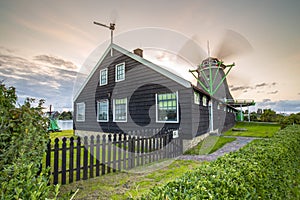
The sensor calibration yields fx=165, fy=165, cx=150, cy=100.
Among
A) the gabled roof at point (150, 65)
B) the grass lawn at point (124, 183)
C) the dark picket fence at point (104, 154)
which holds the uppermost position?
the gabled roof at point (150, 65)

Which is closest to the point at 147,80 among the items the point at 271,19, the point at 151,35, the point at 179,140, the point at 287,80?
the point at 151,35

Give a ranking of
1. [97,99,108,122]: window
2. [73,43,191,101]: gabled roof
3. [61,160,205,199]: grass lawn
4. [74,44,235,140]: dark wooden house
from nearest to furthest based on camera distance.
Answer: [61,160,205,199]: grass lawn
[73,43,191,101]: gabled roof
[74,44,235,140]: dark wooden house
[97,99,108,122]: window

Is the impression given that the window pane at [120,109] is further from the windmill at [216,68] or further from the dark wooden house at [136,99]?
the windmill at [216,68]

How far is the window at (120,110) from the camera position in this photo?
10422 millimetres

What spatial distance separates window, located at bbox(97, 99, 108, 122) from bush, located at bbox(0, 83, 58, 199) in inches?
390

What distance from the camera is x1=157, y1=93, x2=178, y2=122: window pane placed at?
8.12 metres

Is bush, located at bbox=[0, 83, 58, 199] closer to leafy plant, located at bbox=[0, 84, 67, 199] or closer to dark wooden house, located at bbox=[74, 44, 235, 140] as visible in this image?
leafy plant, located at bbox=[0, 84, 67, 199]

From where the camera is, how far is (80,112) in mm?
14461

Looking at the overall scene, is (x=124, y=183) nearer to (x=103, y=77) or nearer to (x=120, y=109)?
(x=120, y=109)

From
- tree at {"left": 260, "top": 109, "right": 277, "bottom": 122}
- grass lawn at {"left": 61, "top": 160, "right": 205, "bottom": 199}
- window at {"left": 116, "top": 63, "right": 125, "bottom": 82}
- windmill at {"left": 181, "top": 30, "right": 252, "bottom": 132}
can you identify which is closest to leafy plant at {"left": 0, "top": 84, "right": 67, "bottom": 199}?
grass lawn at {"left": 61, "top": 160, "right": 205, "bottom": 199}

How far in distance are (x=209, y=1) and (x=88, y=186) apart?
1030 centimetres

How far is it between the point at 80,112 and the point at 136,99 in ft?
23.5

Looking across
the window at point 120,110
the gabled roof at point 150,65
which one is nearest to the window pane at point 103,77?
the gabled roof at point 150,65

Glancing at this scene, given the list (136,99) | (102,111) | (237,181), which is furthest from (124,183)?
(102,111)
